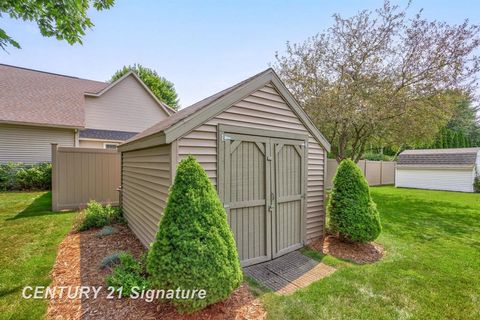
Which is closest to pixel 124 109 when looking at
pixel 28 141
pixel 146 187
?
pixel 28 141

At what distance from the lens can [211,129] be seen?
152 inches

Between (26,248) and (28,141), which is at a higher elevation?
(28,141)

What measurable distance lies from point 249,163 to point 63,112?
497 inches

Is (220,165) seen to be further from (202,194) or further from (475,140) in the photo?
(475,140)

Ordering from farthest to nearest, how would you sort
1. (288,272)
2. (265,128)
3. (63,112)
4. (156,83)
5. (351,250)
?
(156,83) → (63,112) → (351,250) → (265,128) → (288,272)

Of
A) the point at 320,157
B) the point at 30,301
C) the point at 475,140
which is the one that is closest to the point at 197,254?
the point at 30,301

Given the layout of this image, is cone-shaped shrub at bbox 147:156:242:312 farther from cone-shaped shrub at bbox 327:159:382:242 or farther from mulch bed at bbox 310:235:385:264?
cone-shaped shrub at bbox 327:159:382:242

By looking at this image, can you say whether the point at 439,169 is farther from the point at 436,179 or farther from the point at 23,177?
the point at 23,177

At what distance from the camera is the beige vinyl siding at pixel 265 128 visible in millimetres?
3746

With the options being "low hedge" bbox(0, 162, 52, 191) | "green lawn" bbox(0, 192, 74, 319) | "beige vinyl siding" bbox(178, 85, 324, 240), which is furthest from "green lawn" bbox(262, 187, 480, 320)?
"low hedge" bbox(0, 162, 52, 191)

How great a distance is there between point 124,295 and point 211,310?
1.14 m

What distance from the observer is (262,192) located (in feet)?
14.6

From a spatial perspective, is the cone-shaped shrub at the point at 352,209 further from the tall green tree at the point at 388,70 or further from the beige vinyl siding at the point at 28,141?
the beige vinyl siding at the point at 28,141

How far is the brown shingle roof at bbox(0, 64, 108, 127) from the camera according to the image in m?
11.4
